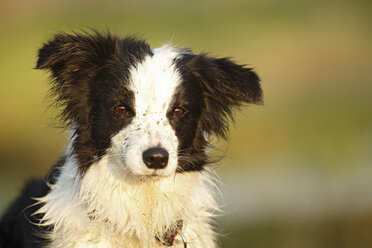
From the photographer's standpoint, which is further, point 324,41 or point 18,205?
point 324,41

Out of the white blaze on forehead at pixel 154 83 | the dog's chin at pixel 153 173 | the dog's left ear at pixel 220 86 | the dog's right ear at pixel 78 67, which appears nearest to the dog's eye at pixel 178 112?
the white blaze on forehead at pixel 154 83

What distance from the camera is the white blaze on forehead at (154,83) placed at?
4922mm

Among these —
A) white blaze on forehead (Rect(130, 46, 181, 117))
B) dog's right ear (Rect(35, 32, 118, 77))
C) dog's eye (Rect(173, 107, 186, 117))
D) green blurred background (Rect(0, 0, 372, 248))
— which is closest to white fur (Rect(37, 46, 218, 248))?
white blaze on forehead (Rect(130, 46, 181, 117))

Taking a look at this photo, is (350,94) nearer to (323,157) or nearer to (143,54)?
(323,157)

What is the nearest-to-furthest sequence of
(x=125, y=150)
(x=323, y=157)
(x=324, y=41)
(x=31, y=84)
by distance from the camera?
(x=125, y=150) < (x=323, y=157) < (x=31, y=84) < (x=324, y=41)

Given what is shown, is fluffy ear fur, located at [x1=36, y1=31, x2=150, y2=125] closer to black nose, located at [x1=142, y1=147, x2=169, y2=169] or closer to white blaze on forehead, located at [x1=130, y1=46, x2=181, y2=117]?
white blaze on forehead, located at [x1=130, y1=46, x2=181, y2=117]

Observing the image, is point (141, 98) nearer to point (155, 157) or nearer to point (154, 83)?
point (154, 83)

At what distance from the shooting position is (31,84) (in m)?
13.2

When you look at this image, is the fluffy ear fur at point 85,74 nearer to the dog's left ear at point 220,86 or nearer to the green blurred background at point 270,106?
the green blurred background at point 270,106

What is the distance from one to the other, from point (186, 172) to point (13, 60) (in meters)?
9.88

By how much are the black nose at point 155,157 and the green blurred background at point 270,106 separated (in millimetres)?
1076

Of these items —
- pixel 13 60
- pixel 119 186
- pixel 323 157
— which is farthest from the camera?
pixel 13 60

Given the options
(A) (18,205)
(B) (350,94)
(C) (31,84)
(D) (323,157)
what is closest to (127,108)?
(A) (18,205)

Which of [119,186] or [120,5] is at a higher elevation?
[120,5]
